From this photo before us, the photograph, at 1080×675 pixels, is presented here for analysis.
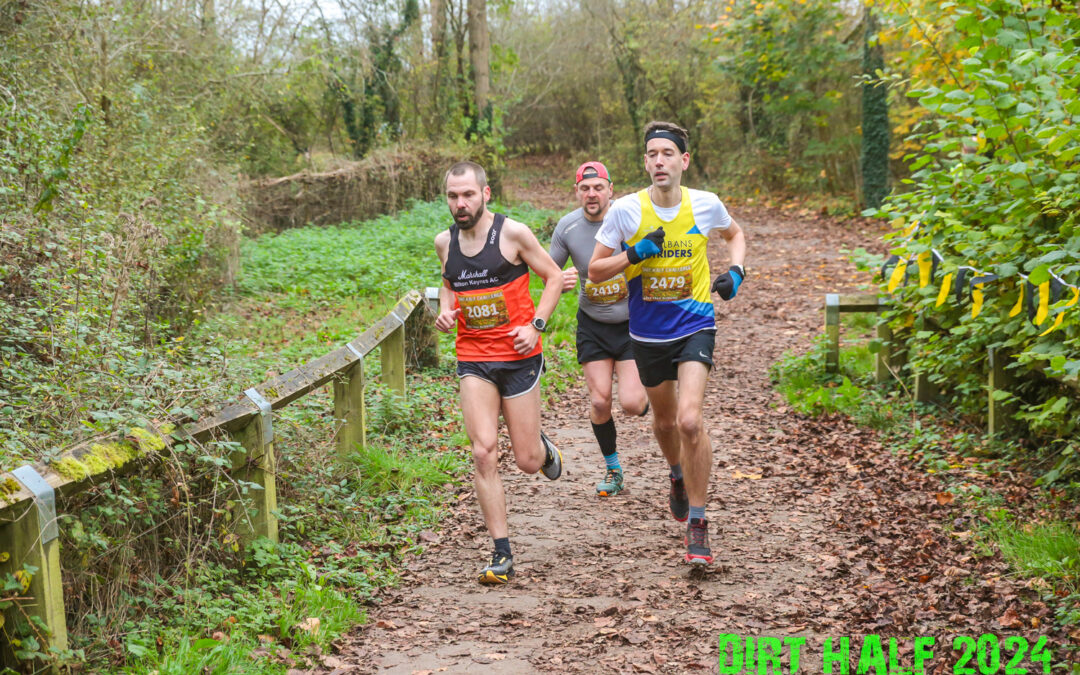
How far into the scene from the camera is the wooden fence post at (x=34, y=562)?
339cm

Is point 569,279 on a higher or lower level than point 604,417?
higher

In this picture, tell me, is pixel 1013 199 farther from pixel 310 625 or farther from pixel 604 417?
pixel 310 625

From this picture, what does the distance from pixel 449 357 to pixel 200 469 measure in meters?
5.86

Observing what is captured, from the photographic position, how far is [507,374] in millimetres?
5316

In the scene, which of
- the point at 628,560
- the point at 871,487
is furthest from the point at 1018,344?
the point at 628,560

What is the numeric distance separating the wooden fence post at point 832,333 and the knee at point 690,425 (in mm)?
4460

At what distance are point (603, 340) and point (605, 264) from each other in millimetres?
1440

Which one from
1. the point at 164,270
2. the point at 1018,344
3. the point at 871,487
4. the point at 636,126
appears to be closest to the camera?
the point at 1018,344

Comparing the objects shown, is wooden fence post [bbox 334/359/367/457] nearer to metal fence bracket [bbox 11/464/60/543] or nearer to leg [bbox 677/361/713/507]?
leg [bbox 677/361/713/507]

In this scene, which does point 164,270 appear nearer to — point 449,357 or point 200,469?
point 449,357

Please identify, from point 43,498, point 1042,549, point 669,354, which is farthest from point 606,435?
point 43,498

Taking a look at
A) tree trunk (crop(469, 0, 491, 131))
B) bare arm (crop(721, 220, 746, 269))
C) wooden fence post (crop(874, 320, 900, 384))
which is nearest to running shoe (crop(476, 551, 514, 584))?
bare arm (crop(721, 220, 746, 269))

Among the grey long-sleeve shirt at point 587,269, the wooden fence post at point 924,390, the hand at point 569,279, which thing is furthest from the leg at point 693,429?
the wooden fence post at point 924,390

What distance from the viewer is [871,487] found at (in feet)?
21.4
